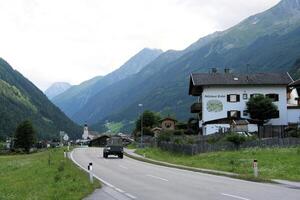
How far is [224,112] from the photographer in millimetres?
87938

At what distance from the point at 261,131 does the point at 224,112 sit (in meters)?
18.7

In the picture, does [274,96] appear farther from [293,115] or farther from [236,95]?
[236,95]

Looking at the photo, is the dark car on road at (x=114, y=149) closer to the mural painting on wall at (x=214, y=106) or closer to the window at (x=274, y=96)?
the mural painting on wall at (x=214, y=106)

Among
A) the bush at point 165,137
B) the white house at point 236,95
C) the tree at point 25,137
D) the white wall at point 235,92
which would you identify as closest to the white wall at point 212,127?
the white house at point 236,95

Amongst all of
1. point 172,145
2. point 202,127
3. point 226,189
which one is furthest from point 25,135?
point 226,189

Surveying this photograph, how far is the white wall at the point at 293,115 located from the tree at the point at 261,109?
4.52 m

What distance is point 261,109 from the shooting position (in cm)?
8294

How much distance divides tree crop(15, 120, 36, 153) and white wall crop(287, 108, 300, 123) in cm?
9147

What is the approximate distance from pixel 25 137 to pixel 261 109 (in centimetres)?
9390

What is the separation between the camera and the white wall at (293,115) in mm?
87938

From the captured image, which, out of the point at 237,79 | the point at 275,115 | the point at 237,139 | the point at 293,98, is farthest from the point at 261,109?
the point at 237,139

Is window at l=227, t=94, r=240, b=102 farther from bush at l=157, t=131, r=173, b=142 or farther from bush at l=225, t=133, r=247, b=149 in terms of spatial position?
bush at l=225, t=133, r=247, b=149

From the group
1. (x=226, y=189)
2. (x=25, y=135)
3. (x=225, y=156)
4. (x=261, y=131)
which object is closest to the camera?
(x=226, y=189)

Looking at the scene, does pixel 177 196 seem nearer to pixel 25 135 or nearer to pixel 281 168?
pixel 281 168
